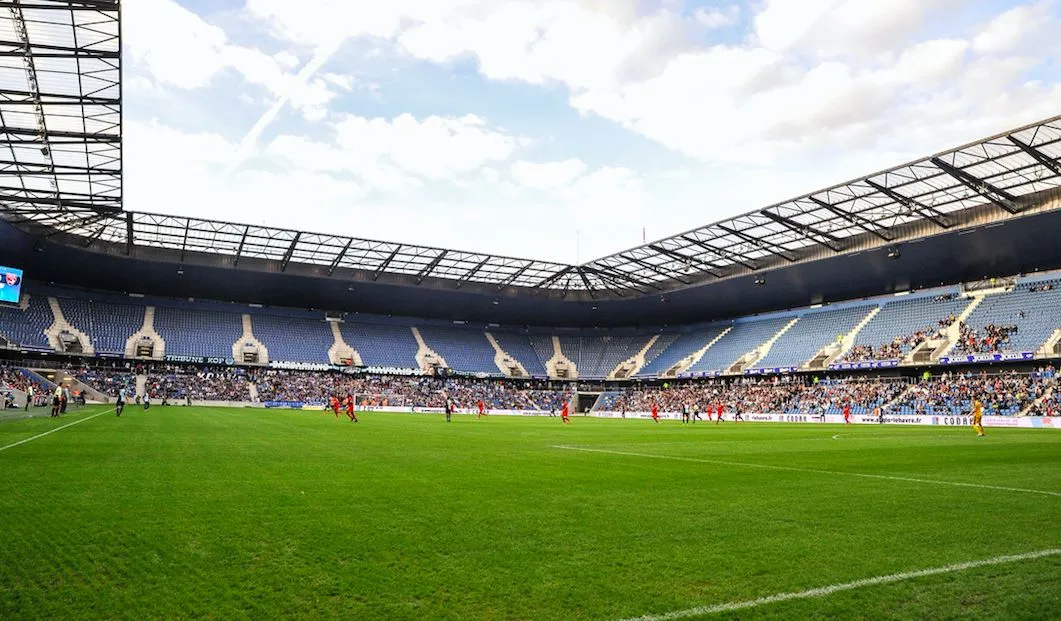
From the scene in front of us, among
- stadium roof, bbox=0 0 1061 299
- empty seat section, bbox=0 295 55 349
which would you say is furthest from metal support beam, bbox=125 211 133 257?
empty seat section, bbox=0 295 55 349

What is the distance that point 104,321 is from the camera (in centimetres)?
6141

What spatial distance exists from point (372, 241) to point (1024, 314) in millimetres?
49094

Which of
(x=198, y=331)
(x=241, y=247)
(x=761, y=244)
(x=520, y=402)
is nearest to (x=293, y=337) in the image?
(x=198, y=331)

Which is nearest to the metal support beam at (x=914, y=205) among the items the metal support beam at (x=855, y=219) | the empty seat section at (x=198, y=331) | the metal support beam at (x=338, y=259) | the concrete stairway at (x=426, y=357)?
the metal support beam at (x=855, y=219)

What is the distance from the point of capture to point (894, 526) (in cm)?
723

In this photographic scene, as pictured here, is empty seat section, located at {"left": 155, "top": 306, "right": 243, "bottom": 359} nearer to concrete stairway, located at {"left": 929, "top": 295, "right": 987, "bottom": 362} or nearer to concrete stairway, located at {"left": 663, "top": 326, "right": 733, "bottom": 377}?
concrete stairway, located at {"left": 663, "top": 326, "right": 733, "bottom": 377}

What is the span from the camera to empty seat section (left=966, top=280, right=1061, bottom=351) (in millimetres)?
44500

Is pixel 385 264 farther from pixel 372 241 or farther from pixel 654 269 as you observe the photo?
pixel 654 269

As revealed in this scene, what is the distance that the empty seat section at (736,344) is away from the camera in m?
66.9

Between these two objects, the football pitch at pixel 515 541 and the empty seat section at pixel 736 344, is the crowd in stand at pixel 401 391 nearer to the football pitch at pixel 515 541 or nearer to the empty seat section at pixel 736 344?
the empty seat section at pixel 736 344

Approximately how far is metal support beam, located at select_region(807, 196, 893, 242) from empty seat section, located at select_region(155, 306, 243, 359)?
Result: 54.6m

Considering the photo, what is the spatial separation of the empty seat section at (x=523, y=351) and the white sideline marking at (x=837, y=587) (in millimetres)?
74971

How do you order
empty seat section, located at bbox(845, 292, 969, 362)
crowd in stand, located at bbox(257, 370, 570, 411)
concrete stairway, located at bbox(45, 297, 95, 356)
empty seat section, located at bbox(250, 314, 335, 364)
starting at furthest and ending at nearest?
empty seat section, located at bbox(250, 314, 335, 364)
crowd in stand, located at bbox(257, 370, 570, 411)
concrete stairway, located at bbox(45, 297, 95, 356)
empty seat section, located at bbox(845, 292, 969, 362)

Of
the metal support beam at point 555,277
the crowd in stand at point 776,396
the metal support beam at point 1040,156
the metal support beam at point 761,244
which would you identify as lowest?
the crowd in stand at point 776,396
